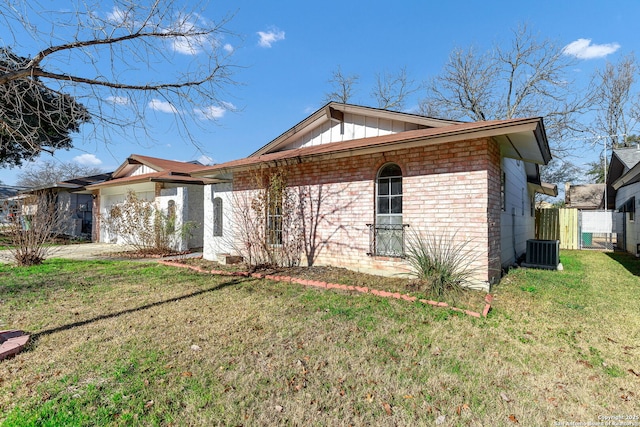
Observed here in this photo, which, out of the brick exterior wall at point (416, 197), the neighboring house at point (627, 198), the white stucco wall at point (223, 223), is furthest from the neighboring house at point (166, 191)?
the neighboring house at point (627, 198)

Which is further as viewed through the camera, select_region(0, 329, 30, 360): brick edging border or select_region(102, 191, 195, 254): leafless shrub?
select_region(102, 191, 195, 254): leafless shrub

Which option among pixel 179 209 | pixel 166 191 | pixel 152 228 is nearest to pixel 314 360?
pixel 179 209

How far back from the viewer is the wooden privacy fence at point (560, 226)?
595 inches

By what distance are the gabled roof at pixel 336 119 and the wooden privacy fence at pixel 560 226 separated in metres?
11.5

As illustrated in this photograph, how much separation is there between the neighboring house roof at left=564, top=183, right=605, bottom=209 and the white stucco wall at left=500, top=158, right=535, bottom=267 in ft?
57.7

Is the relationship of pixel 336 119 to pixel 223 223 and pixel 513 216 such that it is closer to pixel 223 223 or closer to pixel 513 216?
pixel 223 223

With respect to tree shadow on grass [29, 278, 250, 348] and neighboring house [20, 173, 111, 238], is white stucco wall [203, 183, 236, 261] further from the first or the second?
neighboring house [20, 173, 111, 238]

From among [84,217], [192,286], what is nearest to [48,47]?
[192,286]

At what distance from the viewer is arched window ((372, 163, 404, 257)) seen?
7.04 meters

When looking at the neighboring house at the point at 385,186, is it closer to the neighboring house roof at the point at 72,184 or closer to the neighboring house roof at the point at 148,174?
the neighboring house roof at the point at 148,174

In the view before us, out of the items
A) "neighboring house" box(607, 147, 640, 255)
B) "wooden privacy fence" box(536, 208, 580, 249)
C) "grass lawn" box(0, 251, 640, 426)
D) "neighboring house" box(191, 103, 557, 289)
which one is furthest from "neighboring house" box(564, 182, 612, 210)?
"grass lawn" box(0, 251, 640, 426)

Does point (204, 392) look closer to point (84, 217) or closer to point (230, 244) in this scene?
point (230, 244)

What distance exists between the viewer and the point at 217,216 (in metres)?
10.6

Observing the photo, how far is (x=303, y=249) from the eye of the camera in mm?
Answer: 8391
